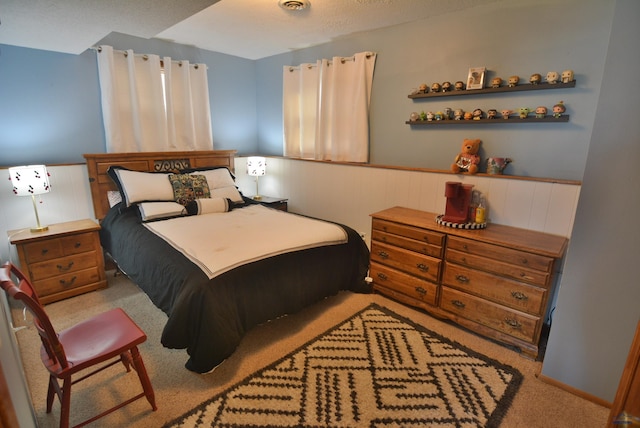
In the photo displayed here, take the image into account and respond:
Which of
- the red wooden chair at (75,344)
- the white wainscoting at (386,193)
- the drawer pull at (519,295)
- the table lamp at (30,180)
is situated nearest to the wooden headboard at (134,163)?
the table lamp at (30,180)

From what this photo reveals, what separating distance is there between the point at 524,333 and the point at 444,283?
57 centimetres

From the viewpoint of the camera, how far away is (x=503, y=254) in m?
A: 2.08

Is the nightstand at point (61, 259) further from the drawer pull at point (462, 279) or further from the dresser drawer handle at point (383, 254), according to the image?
the drawer pull at point (462, 279)

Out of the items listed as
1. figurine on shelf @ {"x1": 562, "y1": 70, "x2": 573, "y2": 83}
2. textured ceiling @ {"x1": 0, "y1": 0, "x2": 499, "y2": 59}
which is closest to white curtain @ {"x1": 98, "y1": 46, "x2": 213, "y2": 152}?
textured ceiling @ {"x1": 0, "y1": 0, "x2": 499, "y2": 59}

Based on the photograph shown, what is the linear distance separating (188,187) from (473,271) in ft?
8.83

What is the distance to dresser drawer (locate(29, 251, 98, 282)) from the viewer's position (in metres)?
2.54

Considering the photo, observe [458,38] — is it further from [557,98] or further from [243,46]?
[243,46]

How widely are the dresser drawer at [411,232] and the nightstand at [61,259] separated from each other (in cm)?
248

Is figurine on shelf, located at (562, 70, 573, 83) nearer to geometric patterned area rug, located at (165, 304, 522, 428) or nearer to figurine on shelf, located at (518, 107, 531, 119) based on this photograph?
figurine on shelf, located at (518, 107, 531, 119)

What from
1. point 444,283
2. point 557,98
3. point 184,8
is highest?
point 184,8

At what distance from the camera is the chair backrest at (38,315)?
3.74 feet

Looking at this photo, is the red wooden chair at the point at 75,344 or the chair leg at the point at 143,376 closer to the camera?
the red wooden chair at the point at 75,344

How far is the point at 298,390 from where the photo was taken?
1771 mm

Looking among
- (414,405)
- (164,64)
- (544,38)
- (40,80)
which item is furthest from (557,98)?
A: (40,80)
